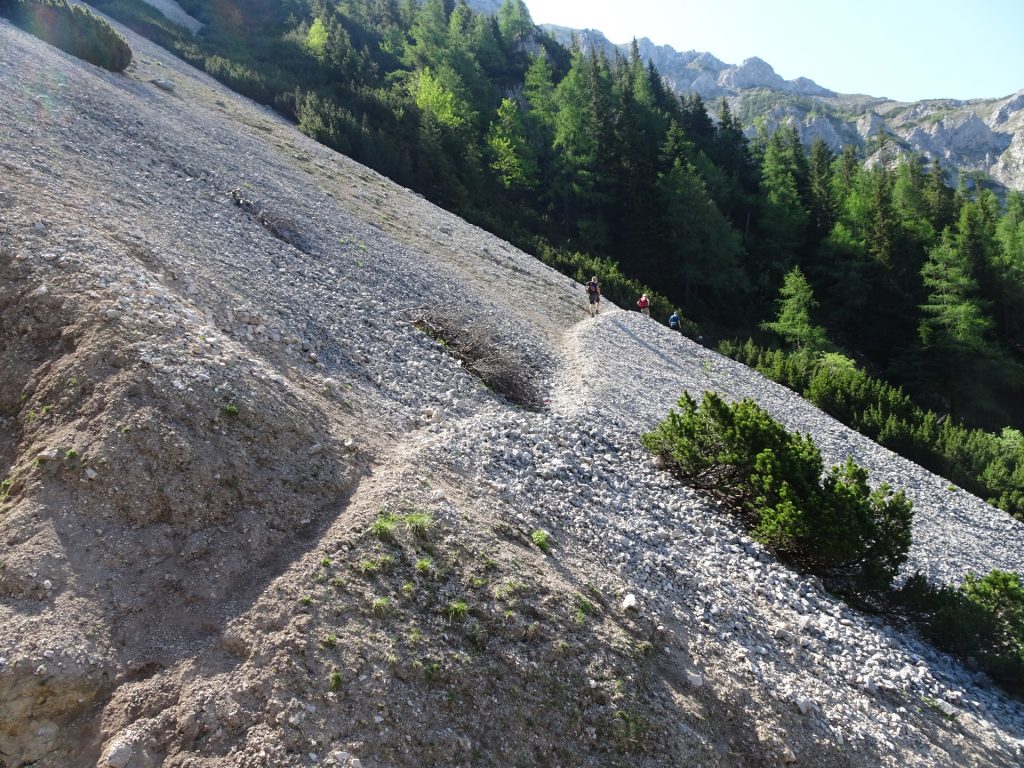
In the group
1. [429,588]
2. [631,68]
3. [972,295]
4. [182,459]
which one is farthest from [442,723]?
[631,68]

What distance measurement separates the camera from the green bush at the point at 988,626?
930cm

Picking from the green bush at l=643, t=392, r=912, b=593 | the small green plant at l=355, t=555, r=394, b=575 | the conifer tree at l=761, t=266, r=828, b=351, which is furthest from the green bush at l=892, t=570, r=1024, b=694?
the conifer tree at l=761, t=266, r=828, b=351

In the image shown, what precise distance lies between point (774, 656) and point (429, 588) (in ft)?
15.7

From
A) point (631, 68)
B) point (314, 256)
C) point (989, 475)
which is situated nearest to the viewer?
point (314, 256)

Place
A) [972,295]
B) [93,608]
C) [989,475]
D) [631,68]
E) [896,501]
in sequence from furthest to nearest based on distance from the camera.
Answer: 1. [631,68]
2. [972,295]
3. [989,475]
4. [896,501]
5. [93,608]

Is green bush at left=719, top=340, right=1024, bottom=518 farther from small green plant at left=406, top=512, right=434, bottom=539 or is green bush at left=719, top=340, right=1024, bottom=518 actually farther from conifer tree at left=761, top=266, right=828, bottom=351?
small green plant at left=406, top=512, right=434, bottom=539

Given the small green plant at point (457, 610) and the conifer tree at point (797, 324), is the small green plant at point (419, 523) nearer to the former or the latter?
the small green plant at point (457, 610)

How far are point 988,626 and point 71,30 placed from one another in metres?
33.5

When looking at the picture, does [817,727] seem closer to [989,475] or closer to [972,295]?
[989,475]

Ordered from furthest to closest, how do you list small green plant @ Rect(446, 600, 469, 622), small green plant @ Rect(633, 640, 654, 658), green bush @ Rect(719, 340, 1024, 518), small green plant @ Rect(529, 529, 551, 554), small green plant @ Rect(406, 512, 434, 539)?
1. green bush @ Rect(719, 340, 1024, 518)
2. small green plant @ Rect(529, 529, 551, 554)
3. small green plant @ Rect(406, 512, 434, 539)
4. small green plant @ Rect(633, 640, 654, 658)
5. small green plant @ Rect(446, 600, 469, 622)

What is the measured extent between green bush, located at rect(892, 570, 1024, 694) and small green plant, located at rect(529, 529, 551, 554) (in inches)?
251

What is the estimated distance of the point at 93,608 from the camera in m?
6.02

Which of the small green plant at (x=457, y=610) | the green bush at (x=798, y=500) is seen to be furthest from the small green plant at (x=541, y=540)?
the green bush at (x=798, y=500)

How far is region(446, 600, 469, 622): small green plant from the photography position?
6875mm
